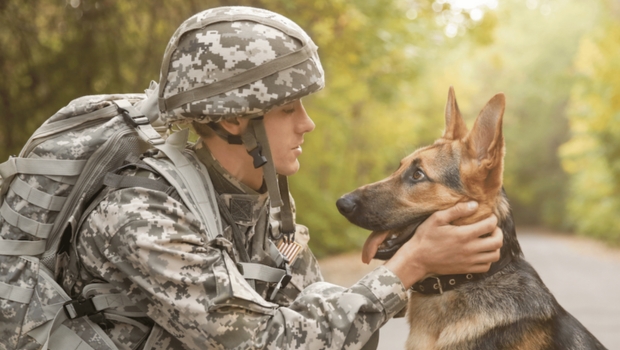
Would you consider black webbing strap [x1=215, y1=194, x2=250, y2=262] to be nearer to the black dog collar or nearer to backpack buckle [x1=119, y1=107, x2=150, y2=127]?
backpack buckle [x1=119, y1=107, x2=150, y2=127]

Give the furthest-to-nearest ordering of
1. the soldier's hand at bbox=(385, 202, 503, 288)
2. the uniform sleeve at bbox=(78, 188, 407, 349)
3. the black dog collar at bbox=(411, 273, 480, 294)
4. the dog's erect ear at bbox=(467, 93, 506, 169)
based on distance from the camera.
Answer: the black dog collar at bbox=(411, 273, 480, 294), the dog's erect ear at bbox=(467, 93, 506, 169), the soldier's hand at bbox=(385, 202, 503, 288), the uniform sleeve at bbox=(78, 188, 407, 349)

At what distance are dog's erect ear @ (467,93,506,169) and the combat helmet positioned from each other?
2.96 ft

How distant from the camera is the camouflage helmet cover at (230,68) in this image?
8.84 ft

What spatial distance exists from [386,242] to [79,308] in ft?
5.05

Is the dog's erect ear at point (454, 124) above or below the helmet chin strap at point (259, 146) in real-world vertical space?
above

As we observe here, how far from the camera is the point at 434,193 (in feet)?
11.0

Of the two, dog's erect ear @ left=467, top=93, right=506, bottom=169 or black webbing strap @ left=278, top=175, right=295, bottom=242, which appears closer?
dog's erect ear @ left=467, top=93, right=506, bottom=169

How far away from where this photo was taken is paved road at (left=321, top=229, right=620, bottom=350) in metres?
8.45

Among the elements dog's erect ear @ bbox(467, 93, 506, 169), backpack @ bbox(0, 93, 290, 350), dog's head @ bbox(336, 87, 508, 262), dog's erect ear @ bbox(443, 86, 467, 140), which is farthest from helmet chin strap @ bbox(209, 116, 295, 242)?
dog's erect ear @ bbox(443, 86, 467, 140)

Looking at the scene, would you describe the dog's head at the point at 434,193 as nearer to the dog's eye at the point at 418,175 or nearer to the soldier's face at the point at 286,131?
the dog's eye at the point at 418,175

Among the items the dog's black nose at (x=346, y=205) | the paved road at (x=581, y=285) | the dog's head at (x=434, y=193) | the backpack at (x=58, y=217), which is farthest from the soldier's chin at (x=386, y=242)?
the paved road at (x=581, y=285)

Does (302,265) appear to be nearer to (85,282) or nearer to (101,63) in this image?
(85,282)

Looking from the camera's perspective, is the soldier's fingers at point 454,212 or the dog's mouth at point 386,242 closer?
the soldier's fingers at point 454,212

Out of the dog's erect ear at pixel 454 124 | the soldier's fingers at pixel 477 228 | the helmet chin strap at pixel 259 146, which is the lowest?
the soldier's fingers at pixel 477 228
